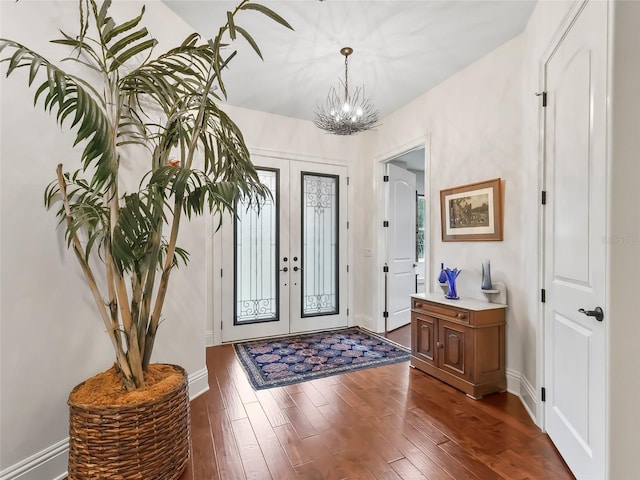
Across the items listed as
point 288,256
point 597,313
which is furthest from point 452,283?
point 288,256

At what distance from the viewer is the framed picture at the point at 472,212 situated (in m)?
2.99

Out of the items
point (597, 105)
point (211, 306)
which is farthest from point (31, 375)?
point (597, 105)

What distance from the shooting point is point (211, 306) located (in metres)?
4.10

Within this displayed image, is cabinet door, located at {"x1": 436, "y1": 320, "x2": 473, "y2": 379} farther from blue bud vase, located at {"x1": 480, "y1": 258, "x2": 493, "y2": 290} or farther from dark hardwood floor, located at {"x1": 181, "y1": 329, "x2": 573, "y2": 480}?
blue bud vase, located at {"x1": 480, "y1": 258, "x2": 493, "y2": 290}

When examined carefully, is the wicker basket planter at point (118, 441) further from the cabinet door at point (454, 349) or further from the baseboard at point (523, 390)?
the baseboard at point (523, 390)

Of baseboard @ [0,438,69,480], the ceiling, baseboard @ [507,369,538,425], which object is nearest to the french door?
the ceiling

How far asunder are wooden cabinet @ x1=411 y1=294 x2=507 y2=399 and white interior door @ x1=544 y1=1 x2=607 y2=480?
22.5 inches

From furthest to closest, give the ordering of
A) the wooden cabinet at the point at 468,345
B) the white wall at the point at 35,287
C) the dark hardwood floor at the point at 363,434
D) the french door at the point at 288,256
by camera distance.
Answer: the french door at the point at 288,256
the wooden cabinet at the point at 468,345
the dark hardwood floor at the point at 363,434
the white wall at the point at 35,287

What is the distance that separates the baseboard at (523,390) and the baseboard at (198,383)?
2632 mm

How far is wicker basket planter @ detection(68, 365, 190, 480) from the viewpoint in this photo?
1.46 metres

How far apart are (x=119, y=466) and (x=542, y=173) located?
3043 millimetres

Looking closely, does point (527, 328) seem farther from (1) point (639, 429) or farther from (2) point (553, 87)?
(2) point (553, 87)

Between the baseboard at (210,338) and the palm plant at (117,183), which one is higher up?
the palm plant at (117,183)

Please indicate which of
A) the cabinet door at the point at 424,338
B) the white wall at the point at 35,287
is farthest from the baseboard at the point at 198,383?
the cabinet door at the point at 424,338
